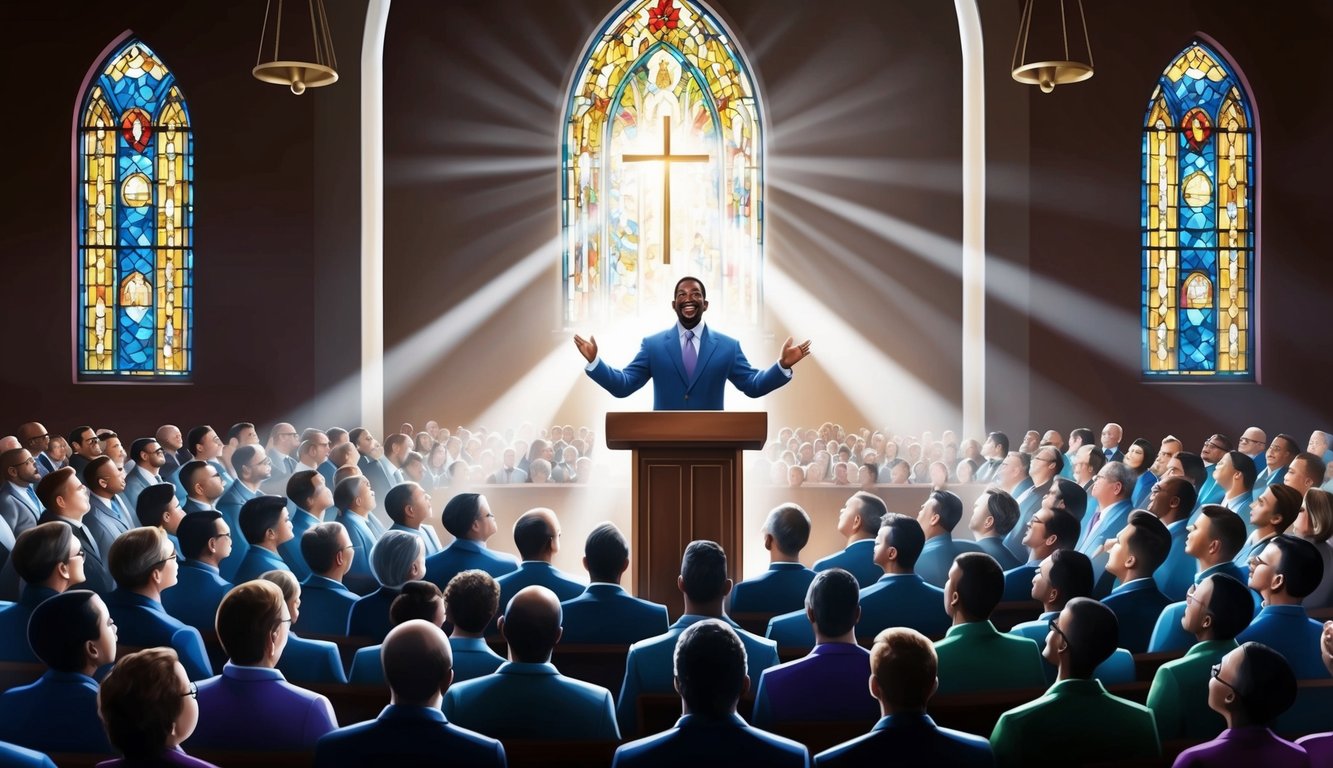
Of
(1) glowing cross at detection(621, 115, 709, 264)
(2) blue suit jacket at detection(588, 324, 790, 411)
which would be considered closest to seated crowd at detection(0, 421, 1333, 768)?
(2) blue suit jacket at detection(588, 324, 790, 411)

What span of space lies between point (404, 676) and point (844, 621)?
4.02 feet

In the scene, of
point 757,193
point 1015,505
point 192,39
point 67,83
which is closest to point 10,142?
point 67,83

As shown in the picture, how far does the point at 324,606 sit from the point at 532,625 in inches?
62.4

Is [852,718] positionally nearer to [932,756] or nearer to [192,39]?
[932,756]

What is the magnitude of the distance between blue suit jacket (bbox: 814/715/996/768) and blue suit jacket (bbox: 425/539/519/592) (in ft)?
8.30

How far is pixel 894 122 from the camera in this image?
14.8m

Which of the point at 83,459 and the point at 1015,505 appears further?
the point at 83,459

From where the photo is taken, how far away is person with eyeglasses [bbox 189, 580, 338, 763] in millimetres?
2844

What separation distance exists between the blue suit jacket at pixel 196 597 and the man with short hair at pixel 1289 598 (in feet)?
11.6

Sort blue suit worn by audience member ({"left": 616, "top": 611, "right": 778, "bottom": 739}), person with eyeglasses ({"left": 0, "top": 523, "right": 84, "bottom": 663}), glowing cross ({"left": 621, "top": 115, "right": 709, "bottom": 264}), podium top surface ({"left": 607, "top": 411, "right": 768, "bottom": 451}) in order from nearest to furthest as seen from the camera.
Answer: blue suit worn by audience member ({"left": 616, "top": 611, "right": 778, "bottom": 739}) < person with eyeglasses ({"left": 0, "top": 523, "right": 84, "bottom": 663}) < podium top surface ({"left": 607, "top": 411, "right": 768, "bottom": 451}) < glowing cross ({"left": 621, "top": 115, "right": 709, "bottom": 264})

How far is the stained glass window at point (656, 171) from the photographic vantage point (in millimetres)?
15156

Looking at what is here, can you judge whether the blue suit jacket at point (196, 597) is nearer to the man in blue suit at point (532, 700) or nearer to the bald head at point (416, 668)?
the man in blue suit at point (532, 700)

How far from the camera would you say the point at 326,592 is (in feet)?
14.0

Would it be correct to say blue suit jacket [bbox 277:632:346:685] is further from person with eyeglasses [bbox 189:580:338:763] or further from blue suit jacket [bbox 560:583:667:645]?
blue suit jacket [bbox 560:583:667:645]
